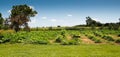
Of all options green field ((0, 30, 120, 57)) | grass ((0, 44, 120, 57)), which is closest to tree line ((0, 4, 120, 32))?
green field ((0, 30, 120, 57))

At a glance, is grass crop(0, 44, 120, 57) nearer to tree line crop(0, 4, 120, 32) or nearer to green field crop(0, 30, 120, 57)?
green field crop(0, 30, 120, 57)

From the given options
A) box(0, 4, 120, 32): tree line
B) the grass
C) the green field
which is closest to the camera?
the grass

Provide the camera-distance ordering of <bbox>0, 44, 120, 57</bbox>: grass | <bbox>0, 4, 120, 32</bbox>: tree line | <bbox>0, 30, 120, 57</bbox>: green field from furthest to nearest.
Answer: <bbox>0, 4, 120, 32</bbox>: tree line, <bbox>0, 30, 120, 57</bbox>: green field, <bbox>0, 44, 120, 57</bbox>: grass

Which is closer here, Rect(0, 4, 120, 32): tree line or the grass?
the grass

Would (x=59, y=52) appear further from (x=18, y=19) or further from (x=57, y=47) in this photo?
(x=18, y=19)

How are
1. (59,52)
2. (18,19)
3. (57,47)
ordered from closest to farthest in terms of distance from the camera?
(59,52), (57,47), (18,19)

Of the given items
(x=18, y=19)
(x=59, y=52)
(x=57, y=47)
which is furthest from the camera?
(x=18, y=19)

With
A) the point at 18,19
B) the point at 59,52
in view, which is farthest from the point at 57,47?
the point at 18,19

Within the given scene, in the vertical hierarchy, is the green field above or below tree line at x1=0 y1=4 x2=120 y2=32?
below

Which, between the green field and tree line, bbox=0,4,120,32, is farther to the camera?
tree line, bbox=0,4,120,32

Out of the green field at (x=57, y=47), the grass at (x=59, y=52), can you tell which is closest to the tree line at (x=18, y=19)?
the green field at (x=57, y=47)

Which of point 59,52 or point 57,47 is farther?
point 57,47

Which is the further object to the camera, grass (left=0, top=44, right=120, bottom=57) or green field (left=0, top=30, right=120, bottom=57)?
green field (left=0, top=30, right=120, bottom=57)

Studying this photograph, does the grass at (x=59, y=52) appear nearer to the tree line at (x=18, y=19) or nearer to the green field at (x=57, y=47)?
the green field at (x=57, y=47)
